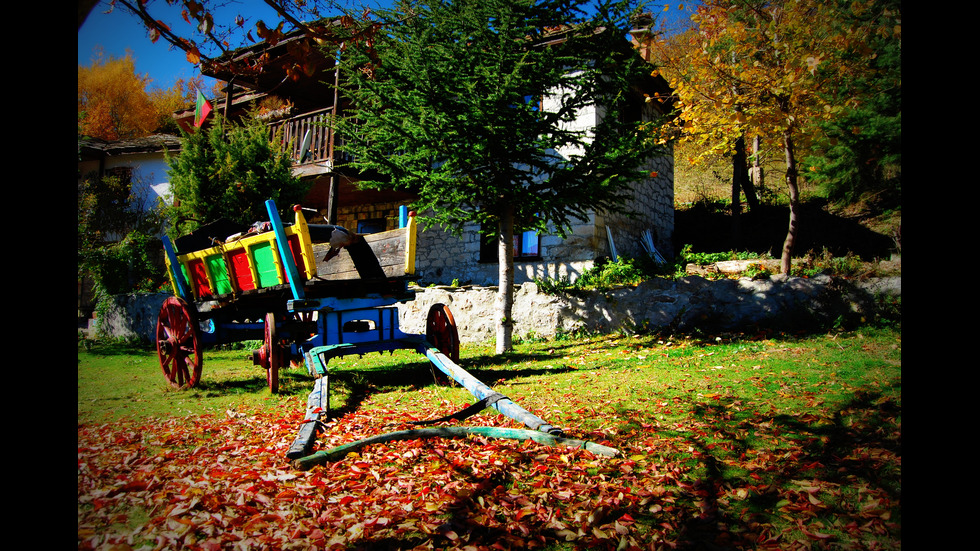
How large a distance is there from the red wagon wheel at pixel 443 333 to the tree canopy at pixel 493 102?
2.07 meters

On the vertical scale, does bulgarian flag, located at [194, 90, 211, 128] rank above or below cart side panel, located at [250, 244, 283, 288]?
above

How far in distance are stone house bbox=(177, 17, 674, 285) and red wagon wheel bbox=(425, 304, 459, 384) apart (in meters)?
4.06

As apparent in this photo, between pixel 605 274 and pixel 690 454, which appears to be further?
pixel 605 274

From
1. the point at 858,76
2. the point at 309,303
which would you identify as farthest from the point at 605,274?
the point at 309,303

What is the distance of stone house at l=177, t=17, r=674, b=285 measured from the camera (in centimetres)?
1154

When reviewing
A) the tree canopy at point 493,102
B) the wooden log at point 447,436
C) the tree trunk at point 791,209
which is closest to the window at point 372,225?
the tree canopy at point 493,102

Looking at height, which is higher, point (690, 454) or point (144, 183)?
point (144, 183)

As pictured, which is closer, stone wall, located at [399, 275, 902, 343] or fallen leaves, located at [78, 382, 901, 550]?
fallen leaves, located at [78, 382, 901, 550]

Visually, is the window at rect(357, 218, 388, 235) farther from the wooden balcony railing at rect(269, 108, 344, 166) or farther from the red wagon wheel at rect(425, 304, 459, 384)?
the red wagon wheel at rect(425, 304, 459, 384)

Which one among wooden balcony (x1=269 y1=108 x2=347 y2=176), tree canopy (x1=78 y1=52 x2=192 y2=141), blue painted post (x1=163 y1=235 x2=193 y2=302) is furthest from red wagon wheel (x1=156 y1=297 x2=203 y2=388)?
tree canopy (x1=78 y1=52 x2=192 y2=141)

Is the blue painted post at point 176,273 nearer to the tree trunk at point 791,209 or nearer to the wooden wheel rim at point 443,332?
the wooden wheel rim at point 443,332
